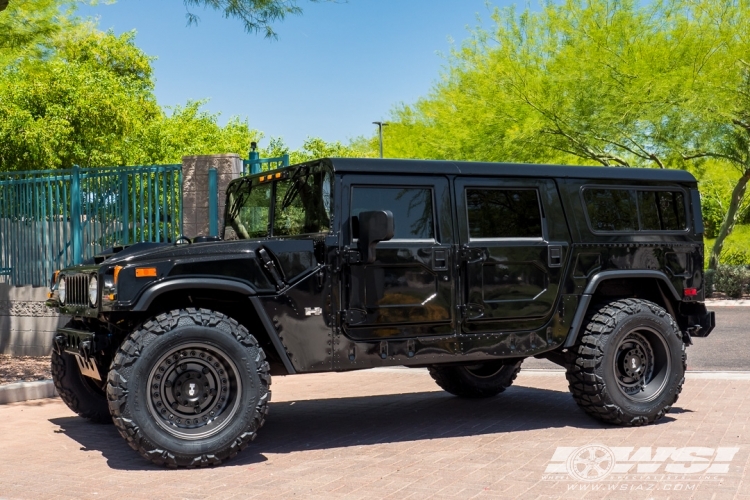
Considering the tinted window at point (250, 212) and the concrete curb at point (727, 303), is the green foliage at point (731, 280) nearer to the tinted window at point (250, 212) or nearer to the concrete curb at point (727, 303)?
the concrete curb at point (727, 303)

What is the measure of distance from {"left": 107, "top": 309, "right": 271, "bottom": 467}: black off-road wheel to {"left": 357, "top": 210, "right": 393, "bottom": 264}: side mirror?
98 cm

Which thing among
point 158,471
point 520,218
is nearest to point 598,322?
point 520,218

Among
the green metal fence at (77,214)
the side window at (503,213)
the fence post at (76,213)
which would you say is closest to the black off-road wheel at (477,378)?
the side window at (503,213)

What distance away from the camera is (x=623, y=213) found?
798 cm

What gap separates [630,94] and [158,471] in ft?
71.7

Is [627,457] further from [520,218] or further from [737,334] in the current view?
[737,334]

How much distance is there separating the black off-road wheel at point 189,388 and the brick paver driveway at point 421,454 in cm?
19

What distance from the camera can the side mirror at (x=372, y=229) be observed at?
21.2 ft

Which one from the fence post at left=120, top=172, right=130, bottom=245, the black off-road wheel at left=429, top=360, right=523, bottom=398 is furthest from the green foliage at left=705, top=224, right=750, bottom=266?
the black off-road wheel at left=429, top=360, right=523, bottom=398

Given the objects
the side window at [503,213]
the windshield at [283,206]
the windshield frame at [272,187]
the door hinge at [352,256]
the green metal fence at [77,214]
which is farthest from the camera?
the green metal fence at [77,214]

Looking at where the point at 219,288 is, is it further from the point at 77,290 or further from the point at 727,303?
the point at 727,303

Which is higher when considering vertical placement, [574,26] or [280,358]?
[574,26]

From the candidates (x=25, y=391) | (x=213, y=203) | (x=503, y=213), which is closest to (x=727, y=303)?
(x=213, y=203)

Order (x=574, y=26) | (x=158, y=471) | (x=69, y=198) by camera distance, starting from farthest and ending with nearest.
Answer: (x=574, y=26)
(x=69, y=198)
(x=158, y=471)
